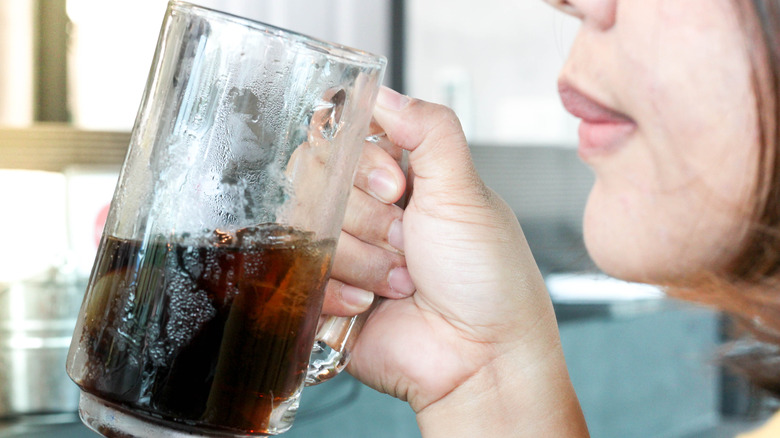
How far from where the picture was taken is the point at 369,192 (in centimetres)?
80

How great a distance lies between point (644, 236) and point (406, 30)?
3.13 meters

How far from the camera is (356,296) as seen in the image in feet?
2.62

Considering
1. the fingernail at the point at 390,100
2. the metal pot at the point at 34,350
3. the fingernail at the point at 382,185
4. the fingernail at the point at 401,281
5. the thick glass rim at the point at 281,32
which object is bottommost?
the metal pot at the point at 34,350

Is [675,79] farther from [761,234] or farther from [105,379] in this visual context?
[105,379]

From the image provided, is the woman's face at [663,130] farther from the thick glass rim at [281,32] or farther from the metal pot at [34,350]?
the metal pot at [34,350]

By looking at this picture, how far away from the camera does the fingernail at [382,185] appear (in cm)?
78

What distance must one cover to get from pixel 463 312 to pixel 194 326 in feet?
1.27

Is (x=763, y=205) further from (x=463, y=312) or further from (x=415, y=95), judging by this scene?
(x=415, y=95)

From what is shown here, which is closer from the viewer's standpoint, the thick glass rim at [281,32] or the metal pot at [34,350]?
the thick glass rim at [281,32]

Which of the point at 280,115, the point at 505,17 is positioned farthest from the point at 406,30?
the point at 280,115

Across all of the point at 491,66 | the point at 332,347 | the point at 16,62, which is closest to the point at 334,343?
the point at 332,347

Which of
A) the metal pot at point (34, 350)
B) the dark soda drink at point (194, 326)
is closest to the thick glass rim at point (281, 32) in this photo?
the dark soda drink at point (194, 326)

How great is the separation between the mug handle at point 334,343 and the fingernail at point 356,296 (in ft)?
0.06

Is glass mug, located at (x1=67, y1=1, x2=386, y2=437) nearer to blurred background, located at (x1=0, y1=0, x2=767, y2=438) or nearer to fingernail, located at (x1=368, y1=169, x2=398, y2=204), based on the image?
fingernail, located at (x1=368, y1=169, x2=398, y2=204)
